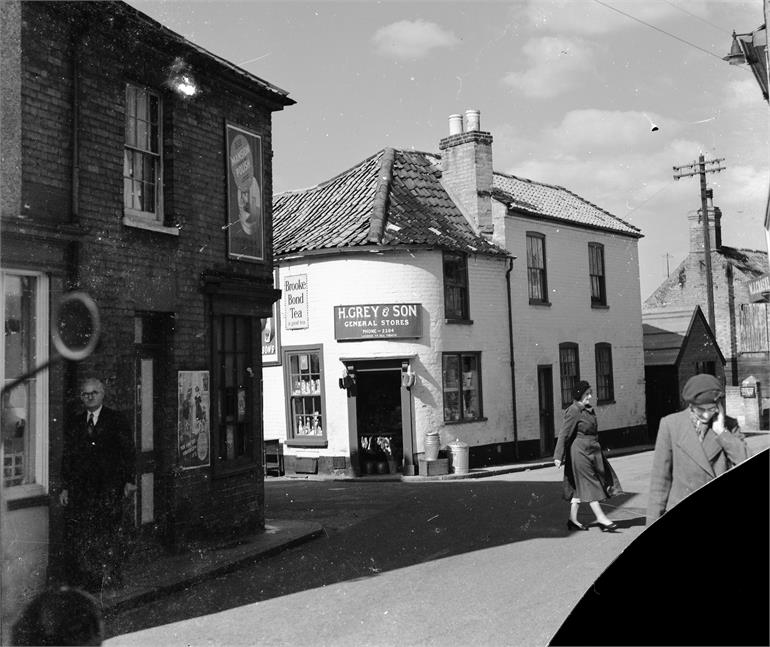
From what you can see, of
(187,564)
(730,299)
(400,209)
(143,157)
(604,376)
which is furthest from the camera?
(187,564)

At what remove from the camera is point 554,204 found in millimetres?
1870

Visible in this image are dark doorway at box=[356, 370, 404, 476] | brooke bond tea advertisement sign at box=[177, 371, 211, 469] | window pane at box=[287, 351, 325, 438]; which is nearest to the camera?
brooke bond tea advertisement sign at box=[177, 371, 211, 469]

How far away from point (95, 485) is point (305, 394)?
248 inches

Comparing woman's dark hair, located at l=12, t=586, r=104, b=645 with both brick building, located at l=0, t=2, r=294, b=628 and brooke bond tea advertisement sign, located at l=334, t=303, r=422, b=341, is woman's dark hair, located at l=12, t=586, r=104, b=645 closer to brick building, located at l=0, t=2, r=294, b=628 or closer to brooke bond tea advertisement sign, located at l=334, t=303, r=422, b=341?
brick building, located at l=0, t=2, r=294, b=628

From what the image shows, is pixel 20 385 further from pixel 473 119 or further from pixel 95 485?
pixel 473 119

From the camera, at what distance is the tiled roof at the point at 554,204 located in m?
1.81

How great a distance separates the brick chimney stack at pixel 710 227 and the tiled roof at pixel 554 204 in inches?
5.1

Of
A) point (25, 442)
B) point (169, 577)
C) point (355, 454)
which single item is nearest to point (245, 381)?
point (169, 577)

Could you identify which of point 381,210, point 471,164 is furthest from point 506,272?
point 381,210

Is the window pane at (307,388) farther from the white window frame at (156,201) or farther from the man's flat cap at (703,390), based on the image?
the man's flat cap at (703,390)

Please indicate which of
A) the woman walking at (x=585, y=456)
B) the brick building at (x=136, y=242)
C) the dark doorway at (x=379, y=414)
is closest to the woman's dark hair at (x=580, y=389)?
the woman walking at (x=585, y=456)

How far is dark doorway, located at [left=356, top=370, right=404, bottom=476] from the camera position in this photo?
10.3 meters

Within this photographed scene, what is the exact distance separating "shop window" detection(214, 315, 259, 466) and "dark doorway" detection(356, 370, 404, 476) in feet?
23.8

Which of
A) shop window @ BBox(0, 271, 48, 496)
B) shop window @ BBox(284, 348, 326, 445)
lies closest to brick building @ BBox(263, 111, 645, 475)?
shop window @ BBox(0, 271, 48, 496)
